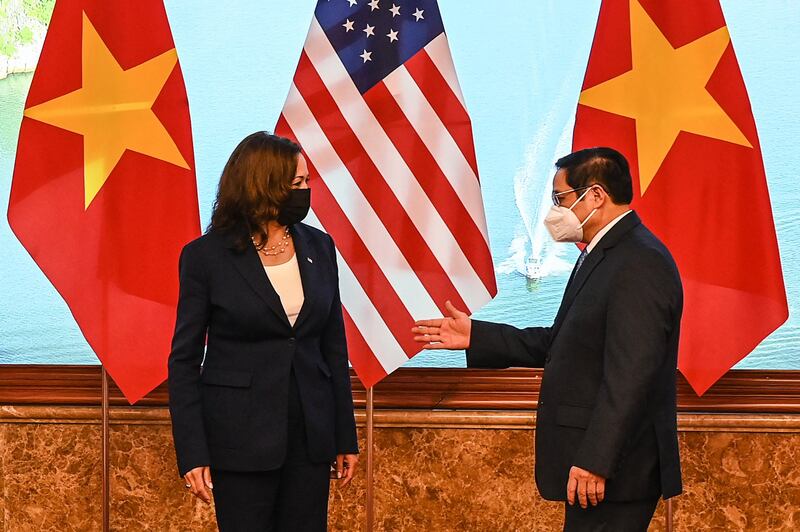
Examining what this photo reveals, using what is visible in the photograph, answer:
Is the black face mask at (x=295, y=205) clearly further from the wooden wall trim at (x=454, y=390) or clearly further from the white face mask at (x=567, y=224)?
the wooden wall trim at (x=454, y=390)

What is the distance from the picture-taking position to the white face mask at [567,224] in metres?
2.27

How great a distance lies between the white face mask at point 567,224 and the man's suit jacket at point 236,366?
63 centimetres

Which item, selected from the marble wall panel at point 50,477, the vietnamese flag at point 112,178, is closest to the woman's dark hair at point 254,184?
the vietnamese flag at point 112,178

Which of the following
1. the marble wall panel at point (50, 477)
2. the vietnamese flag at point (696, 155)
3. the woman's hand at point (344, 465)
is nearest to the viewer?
the woman's hand at point (344, 465)

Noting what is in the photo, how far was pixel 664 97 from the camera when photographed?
10.2ft

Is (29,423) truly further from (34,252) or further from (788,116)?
(788,116)

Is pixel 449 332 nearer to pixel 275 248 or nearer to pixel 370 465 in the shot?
pixel 275 248

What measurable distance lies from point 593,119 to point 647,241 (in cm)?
106

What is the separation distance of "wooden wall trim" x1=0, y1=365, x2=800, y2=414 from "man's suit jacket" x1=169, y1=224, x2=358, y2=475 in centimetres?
122

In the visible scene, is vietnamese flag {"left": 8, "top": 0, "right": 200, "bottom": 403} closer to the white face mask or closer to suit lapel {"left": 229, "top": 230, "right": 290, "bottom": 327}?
suit lapel {"left": 229, "top": 230, "right": 290, "bottom": 327}

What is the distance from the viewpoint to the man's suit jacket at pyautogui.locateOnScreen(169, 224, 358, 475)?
228 cm

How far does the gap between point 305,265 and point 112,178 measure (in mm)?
1068

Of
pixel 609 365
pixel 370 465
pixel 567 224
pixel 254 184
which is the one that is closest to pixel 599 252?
pixel 567 224

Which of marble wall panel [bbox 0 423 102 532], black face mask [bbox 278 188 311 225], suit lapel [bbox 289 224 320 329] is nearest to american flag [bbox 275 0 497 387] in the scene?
suit lapel [bbox 289 224 320 329]
